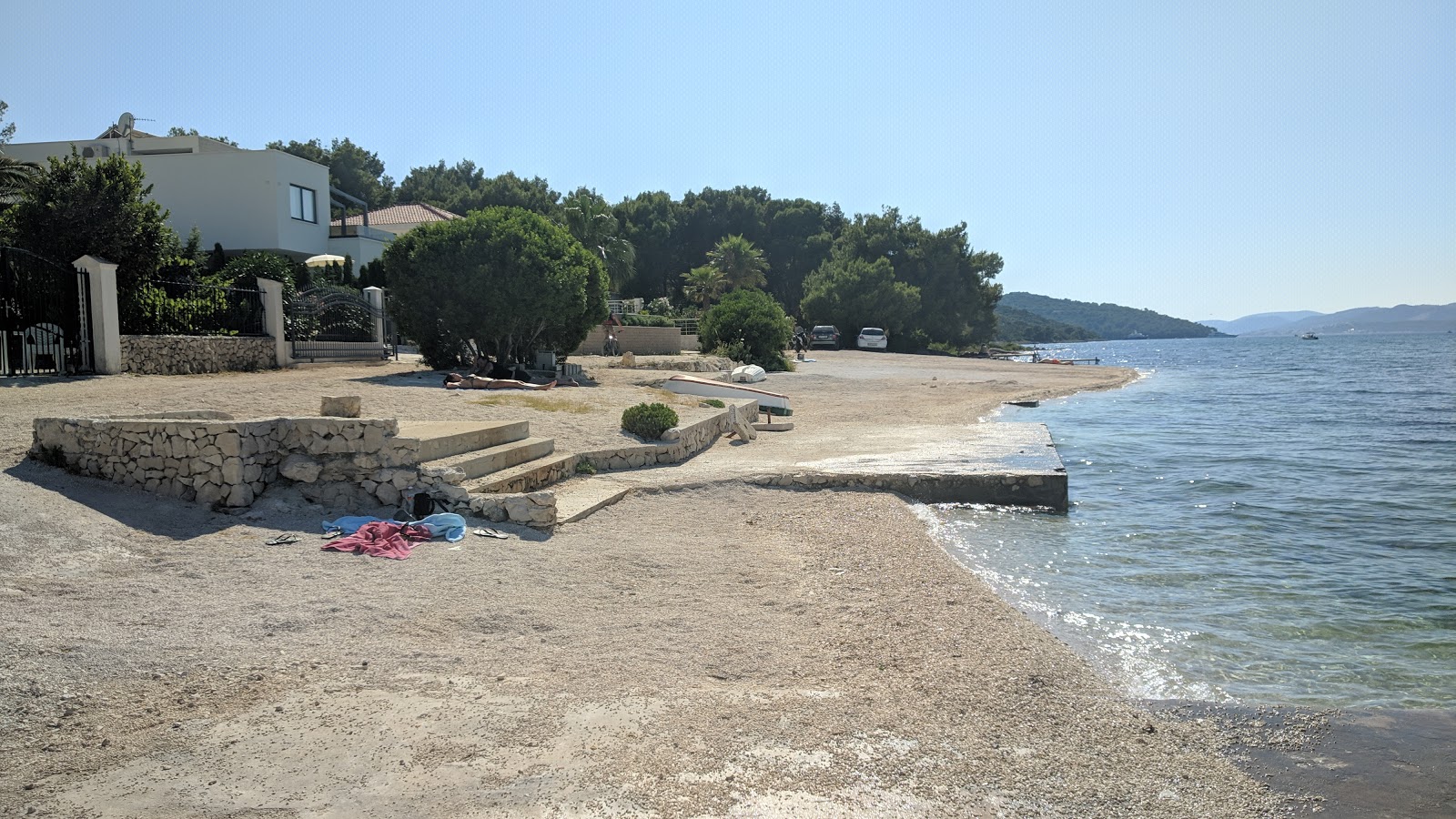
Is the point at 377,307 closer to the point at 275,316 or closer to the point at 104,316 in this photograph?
the point at 275,316

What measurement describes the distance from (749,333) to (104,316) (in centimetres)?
2415

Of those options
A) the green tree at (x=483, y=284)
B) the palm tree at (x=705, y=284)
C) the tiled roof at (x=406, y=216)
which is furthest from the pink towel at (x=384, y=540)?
the palm tree at (x=705, y=284)

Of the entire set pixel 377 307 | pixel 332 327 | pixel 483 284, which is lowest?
pixel 332 327

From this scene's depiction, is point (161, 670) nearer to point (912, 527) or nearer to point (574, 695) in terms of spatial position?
point (574, 695)

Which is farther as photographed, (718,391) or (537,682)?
(718,391)

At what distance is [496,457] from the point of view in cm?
1095

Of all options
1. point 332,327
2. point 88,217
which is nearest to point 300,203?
point 332,327

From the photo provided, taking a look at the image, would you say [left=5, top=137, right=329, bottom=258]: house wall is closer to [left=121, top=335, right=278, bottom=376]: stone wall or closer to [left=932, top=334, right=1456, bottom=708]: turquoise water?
[left=121, top=335, right=278, bottom=376]: stone wall

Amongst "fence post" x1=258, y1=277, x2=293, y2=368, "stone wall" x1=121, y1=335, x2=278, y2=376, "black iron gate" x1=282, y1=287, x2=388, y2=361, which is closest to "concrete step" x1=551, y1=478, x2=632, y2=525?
"stone wall" x1=121, y1=335, x2=278, y2=376

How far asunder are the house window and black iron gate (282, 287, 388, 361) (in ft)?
35.6

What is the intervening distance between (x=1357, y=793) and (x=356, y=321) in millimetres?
26054

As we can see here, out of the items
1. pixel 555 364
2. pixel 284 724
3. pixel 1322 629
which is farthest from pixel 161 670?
pixel 555 364

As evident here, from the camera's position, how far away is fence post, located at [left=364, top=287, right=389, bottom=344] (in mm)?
26672

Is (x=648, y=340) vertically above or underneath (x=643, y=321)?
underneath
